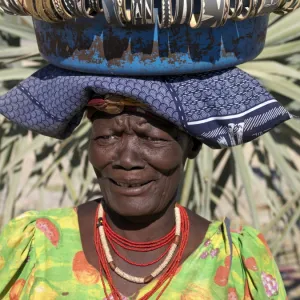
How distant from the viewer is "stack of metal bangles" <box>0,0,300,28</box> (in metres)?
1.35

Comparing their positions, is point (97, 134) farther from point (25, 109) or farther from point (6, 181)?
point (6, 181)

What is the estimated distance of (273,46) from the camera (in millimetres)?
2777

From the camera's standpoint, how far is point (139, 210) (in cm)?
157

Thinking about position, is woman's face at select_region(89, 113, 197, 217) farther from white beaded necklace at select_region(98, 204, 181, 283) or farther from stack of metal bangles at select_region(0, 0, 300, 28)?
stack of metal bangles at select_region(0, 0, 300, 28)

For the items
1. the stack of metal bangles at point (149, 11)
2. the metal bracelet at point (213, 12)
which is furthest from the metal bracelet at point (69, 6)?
the metal bracelet at point (213, 12)

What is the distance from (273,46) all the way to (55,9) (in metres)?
1.50

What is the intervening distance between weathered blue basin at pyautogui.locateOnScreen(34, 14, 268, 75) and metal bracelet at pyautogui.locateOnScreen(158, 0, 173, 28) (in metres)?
0.04

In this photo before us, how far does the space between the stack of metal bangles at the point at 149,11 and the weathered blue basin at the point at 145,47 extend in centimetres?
4

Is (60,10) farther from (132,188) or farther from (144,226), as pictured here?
(144,226)

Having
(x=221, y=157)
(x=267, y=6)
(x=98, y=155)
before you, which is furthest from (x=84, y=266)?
(x=221, y=157)

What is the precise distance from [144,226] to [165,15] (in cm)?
50

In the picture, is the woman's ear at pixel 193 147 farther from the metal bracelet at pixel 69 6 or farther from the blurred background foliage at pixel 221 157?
the blurred background foliage at pixel 221 157

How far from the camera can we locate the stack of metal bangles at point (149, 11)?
1.35 metres

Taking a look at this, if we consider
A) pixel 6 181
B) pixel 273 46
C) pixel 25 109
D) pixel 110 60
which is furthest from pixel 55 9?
pixel 6 181
